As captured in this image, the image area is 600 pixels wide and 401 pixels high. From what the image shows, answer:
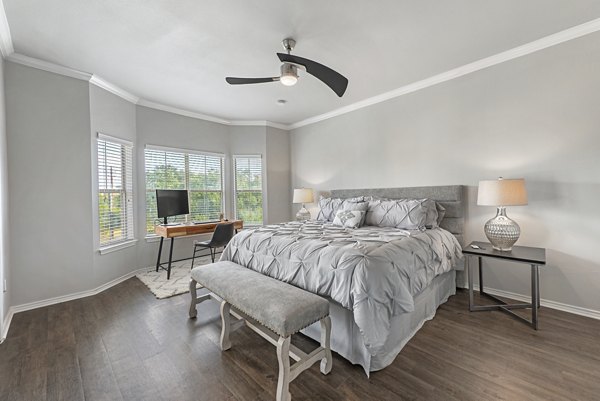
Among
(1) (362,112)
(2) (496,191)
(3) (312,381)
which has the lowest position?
(3) (312,381)

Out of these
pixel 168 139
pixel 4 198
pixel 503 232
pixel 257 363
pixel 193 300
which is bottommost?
pixel 257 363

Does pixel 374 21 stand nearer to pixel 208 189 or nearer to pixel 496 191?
pixel 496 191

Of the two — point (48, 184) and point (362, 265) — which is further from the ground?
point (48, 184)

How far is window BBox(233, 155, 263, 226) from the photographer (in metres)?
5.20

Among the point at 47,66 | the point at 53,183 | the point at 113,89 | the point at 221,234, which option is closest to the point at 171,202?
the point at 221,234

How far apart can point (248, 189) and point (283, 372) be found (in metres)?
4.15

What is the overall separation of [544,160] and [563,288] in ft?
4.37

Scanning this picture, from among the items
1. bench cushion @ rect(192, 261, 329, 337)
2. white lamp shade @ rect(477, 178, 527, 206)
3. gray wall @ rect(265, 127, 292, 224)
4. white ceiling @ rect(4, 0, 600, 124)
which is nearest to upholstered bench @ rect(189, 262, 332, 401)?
bench cushion @ rect(192, 261, 329, 337)

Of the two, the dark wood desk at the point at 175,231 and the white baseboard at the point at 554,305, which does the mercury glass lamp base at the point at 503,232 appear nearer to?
the white baseboard at the point at 554,305

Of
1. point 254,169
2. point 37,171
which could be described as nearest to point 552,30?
point 254,169

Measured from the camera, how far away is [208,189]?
4.88 metres

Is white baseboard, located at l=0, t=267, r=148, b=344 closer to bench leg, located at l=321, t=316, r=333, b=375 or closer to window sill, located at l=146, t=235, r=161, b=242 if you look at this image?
window sill, located at l=146, t=235, r=161, b=242

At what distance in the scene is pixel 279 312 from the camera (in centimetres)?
151

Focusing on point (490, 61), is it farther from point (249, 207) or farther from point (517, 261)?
point (249, 207)
